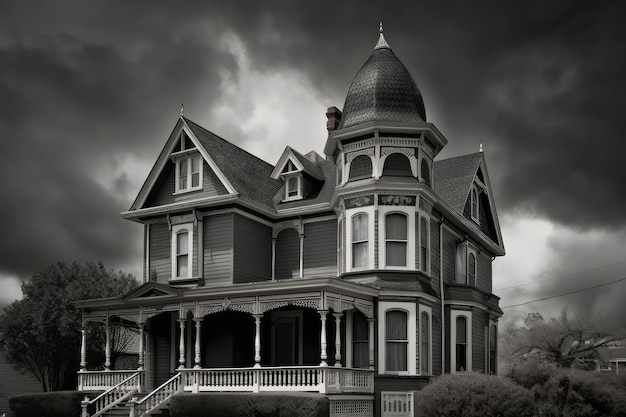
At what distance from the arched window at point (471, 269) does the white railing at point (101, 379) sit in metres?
14.3

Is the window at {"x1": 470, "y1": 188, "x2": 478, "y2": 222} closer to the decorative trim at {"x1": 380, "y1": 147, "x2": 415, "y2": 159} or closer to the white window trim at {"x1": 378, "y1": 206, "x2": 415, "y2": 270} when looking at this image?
the decorative trim at {"x1": 380, "y1": 147, "x2": 415, "y2": 159}

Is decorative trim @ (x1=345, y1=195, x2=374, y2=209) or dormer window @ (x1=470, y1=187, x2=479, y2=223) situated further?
dormer window @ (x1=470, y1=187, x2=479, y2=223)

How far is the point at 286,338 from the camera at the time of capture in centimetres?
2903

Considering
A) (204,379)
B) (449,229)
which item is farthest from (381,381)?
(449,229)

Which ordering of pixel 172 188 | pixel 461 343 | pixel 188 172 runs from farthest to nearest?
1. pixel 172 188
2. pixel 188 172
3. pixel 461 343

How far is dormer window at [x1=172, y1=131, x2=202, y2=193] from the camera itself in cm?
3086

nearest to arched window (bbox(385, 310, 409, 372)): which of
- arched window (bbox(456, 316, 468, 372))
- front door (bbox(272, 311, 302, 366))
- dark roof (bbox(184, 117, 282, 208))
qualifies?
front door (bbox(272, 311, 302, 366))

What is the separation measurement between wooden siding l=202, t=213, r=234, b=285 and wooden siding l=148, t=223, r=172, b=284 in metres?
2.06

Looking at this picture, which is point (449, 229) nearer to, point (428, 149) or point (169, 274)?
point (428, 149)

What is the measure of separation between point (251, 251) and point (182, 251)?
9.02 ft

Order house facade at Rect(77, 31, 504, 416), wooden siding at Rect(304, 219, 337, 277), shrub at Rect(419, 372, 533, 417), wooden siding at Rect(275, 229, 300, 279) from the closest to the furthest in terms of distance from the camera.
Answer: shrub at Rect(419, 372, 533, 417) < house facade at Rect(77, 31, 504, 416) < wooden siding at Rect(304, 219, 337, 277) < wooden siding at Rect(275, 229, 300, 279)

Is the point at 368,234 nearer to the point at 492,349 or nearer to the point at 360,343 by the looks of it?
the point at 360,343

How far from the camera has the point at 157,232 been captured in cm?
3177

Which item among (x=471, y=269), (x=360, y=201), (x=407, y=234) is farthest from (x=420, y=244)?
(x=471, y=269)
